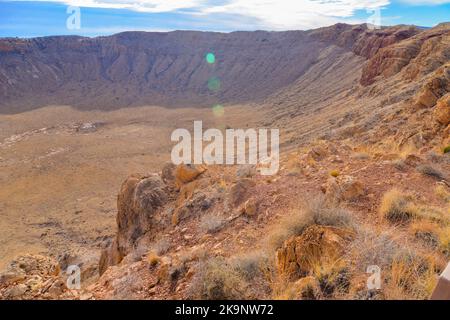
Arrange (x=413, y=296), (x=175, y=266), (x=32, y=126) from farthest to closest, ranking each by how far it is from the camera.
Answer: (x=32, y=126), (x=175, y=266), (x=413, y=296)

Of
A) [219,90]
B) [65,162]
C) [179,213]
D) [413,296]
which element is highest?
[219,90]

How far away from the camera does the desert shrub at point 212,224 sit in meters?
5.86

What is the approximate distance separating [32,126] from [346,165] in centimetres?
4777

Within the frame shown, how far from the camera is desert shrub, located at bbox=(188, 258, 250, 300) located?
3551mm

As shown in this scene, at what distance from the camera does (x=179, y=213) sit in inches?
290

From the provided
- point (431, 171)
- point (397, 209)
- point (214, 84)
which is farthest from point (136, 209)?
point (214, 84)

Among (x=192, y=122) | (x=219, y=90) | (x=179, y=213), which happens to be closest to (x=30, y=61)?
(x=219, y=90)

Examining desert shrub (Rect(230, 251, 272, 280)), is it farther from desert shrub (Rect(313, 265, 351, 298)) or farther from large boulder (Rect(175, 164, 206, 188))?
large boulder (Rect(175, 164, 206, 188))

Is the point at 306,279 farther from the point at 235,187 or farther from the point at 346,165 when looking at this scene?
the point at 346,165

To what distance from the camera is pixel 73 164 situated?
101 feet

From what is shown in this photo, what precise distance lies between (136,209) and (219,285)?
19.1 ft

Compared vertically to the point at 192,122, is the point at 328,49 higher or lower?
higher

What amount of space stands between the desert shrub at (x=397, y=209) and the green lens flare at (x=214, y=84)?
61.7m

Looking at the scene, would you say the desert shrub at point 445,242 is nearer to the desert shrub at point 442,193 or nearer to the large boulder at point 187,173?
the desert shrub at point 442,193
